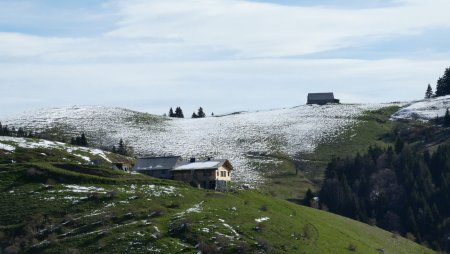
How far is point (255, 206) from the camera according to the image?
11088 cm

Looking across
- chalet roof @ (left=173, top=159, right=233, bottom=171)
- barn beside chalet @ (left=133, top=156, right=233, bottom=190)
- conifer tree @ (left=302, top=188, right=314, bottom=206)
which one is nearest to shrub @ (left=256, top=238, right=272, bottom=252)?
barn beside chalet @ (left=133, top=156, right=233, bottom=190)

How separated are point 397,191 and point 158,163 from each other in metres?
55.5

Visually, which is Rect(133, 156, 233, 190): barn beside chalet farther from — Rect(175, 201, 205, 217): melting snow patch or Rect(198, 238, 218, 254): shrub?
Rect(198, 238, 218, 254): shrub

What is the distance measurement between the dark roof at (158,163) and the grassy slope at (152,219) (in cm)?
1250

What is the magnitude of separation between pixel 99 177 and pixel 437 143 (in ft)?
357

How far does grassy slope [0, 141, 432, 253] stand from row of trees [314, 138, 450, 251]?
91.1 feet

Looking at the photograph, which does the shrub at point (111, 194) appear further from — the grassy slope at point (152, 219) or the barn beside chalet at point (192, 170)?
the barn beside chalet at point (192, 170)

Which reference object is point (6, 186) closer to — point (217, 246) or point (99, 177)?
point (99, 177)

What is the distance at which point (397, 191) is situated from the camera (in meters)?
164

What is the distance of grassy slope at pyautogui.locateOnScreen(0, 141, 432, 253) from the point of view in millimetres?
93125

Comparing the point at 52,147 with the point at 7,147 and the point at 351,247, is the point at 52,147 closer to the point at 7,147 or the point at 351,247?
the point at 7,147

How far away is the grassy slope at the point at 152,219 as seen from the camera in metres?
93.1

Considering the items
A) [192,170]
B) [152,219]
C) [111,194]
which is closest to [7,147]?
[192,170]

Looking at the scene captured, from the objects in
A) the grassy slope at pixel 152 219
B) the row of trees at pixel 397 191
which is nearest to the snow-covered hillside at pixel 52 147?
the grassy slope at pixel 152 219
